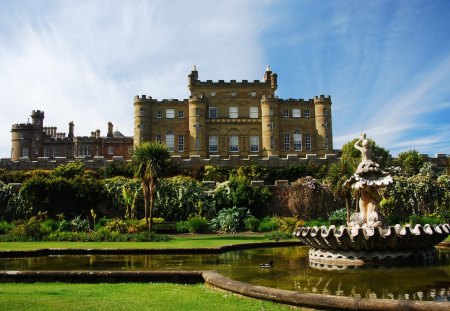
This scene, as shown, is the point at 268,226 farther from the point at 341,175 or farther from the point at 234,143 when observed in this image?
the point at 234,143

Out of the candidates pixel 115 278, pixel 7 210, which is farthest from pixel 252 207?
pixel 115 278

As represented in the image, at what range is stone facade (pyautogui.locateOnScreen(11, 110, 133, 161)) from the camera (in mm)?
63000

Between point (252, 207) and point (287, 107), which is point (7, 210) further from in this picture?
point (287, 107)

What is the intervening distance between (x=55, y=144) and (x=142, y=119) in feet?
54.8

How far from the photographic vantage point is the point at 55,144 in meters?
64.9

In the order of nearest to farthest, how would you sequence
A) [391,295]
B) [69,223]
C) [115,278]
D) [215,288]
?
1. [391,295]
2. [215,288]
3. [115,278]
4. [69,223]

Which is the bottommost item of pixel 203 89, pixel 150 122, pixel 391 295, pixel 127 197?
pixel 391 295

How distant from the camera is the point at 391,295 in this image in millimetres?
7570

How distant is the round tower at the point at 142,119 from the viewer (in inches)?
2191

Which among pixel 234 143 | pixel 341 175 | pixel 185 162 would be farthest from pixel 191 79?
pixel 341 175

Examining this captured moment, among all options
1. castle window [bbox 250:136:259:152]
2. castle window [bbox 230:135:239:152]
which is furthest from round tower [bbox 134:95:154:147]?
castle window [bbox 250:136:259:152]

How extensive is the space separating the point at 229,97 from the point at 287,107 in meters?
7.44

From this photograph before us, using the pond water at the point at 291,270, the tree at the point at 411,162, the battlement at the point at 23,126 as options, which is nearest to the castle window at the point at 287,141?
the tree at the point at 411,162

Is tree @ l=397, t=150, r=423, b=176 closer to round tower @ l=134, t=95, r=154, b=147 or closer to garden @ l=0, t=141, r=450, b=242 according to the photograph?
garden @ l=0, t=141, r=450, b=242
